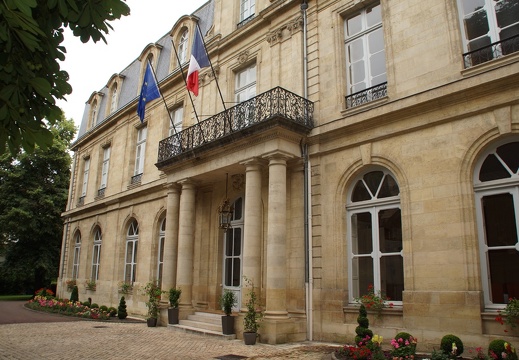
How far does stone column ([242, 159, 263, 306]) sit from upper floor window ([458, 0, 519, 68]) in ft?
16.9

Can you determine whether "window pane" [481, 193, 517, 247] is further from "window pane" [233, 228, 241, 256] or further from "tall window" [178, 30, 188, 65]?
"tall window" [178, 30, 188, 65]

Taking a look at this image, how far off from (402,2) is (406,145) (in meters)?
3.27

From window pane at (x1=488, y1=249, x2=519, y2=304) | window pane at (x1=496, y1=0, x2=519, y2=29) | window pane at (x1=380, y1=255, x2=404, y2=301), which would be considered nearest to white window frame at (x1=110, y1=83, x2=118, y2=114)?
window pane at (x1=380, y1=255, x2=404, y2=301)

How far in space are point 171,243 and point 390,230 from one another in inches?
271

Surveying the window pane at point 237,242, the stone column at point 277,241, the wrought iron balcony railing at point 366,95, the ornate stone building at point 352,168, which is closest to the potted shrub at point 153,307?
the ornate stone building at point 352,168

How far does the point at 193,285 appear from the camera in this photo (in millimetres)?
13281

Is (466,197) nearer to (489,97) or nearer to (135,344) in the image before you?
(489,97)

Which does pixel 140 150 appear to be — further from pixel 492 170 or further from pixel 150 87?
pixel 492 170

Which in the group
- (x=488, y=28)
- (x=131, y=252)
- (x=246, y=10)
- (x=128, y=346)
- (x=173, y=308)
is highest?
(x=246, y=10)

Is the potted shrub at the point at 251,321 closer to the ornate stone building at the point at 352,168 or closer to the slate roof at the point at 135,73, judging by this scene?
the ornate stone building at the point at 352,168

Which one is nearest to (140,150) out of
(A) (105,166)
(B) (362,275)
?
(A) (105,166)

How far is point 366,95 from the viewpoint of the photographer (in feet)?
32.8

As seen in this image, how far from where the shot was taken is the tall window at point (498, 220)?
24.0 feet

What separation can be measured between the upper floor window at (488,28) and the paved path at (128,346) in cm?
628
